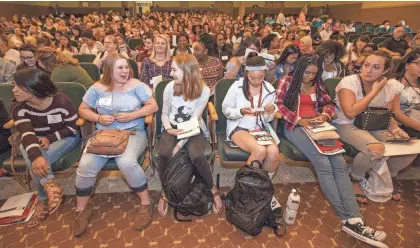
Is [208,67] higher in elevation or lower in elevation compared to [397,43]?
lower

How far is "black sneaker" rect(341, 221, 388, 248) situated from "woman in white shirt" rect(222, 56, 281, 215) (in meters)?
0.61

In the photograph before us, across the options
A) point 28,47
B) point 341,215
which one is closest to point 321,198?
point 341,215

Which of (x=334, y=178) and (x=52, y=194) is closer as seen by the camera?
(x=52, y=194)

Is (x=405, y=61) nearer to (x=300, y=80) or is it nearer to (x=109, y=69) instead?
(x=300, y=80)

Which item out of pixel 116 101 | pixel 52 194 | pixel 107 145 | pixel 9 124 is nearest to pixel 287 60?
pixel 116 101

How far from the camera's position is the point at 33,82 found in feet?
6.93

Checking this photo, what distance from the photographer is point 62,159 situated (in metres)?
2.24

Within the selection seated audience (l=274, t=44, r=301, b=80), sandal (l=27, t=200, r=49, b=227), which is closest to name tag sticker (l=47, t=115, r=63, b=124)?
sandal (l=27, t=200, r=49, b=227)

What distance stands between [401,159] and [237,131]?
5.64 feet

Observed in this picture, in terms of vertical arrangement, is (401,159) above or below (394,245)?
above

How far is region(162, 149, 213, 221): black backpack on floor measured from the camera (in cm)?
217

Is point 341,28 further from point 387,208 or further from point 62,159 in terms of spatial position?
point 62,159

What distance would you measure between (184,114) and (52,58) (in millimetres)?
1873

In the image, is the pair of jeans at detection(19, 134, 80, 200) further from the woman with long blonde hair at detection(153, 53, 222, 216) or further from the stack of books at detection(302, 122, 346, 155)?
the stack of books at detection(302, 122, 346, 155)
